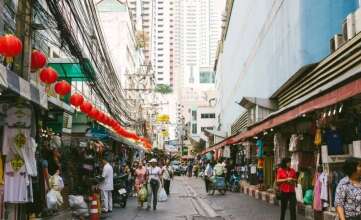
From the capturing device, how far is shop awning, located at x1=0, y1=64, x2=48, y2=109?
8442 millimetres

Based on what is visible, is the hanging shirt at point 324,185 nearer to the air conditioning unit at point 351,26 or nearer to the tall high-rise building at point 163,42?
the air conditioning unit at point 351,26

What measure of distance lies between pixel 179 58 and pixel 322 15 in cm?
16154

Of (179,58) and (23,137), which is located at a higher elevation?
(179,58)

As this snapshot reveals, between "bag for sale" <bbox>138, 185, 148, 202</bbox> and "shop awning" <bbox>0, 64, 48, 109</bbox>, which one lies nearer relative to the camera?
"shop awning" <bbox>0, 64, 48, 109</bbox>

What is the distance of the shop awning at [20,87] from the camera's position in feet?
27.7

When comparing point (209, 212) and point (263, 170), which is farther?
point (263, 170)

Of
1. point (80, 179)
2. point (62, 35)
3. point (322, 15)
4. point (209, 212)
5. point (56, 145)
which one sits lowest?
point (209, 212)

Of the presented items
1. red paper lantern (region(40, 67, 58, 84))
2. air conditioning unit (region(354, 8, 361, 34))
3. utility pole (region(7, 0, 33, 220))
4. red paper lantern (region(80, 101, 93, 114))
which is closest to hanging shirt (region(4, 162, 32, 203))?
utility pole (region(7, 0, 33, 220))

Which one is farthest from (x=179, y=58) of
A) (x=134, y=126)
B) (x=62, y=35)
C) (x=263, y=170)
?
(x=62, y=35)

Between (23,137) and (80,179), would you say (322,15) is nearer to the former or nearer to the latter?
(80,179)

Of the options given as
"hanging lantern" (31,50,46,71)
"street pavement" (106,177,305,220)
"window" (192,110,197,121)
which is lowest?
"street pavement" (106,177,305,220)

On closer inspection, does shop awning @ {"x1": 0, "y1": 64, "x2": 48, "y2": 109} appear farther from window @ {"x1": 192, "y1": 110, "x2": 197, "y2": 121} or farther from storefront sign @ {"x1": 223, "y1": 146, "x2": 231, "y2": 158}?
window @ {"x1": 192, "y1": 110, "x2": 197, "y2": 121}

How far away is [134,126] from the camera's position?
Answer: 170 ft

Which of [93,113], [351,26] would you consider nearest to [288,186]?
[351,26]
